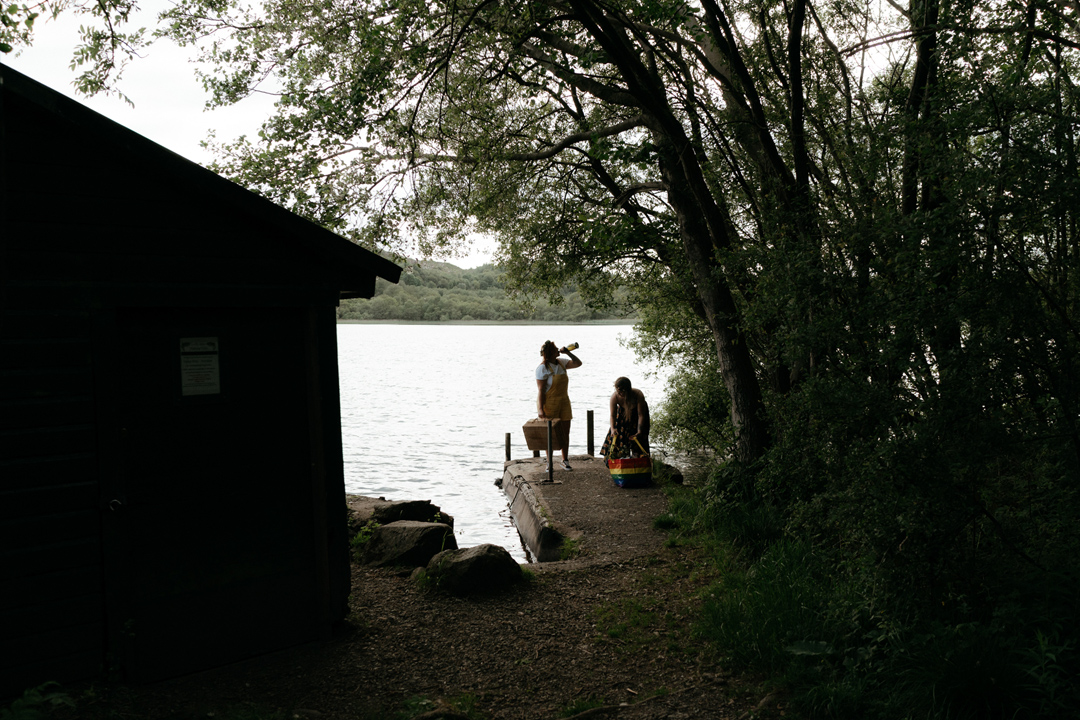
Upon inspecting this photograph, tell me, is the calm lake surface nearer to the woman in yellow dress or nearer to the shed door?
the woman in yellow dress

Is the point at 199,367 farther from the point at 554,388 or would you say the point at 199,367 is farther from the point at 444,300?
the point at 444,300

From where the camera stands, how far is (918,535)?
193 inches

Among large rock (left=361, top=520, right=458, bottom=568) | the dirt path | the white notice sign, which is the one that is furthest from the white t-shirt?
the white notice sign

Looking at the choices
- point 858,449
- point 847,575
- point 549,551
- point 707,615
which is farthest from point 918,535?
point 549,551

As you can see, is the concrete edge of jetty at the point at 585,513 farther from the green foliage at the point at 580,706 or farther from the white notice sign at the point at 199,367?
the white notice sign at the point at 199,367

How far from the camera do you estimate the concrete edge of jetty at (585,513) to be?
9.16 m

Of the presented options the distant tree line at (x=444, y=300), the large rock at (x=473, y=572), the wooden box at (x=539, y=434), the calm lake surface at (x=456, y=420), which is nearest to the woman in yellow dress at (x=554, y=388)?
the wooden box at (x=539, y=434)

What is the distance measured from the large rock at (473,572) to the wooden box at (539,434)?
270 inches

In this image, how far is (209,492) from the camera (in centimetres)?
530

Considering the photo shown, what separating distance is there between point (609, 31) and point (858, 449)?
4.88m

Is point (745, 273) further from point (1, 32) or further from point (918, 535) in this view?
point (1, 32)

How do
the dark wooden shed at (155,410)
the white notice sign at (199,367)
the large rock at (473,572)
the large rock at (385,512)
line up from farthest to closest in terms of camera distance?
the large rock at (385,512) < the large rock at (473,572) < the white notice sign at (199,367) < the dark wooden shed at (155,410)

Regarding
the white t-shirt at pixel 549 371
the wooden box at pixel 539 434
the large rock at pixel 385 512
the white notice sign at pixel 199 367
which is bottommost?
the large rock at pixel 385 512

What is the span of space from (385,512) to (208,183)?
602cm
